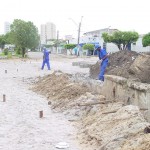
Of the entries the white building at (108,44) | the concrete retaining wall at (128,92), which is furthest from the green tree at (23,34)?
the concrete retaining wall at (128,92)

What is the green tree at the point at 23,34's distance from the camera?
4588 cm

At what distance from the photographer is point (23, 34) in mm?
45781

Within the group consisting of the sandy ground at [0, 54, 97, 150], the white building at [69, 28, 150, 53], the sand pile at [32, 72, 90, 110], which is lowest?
the sandy ground at [0, 54, 97, 150]

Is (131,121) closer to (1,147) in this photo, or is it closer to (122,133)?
(122,133)

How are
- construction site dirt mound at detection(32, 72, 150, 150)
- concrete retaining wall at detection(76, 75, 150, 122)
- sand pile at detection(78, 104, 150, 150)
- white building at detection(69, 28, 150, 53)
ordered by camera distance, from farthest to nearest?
white building at detection(69, 28, 150, 53)
concrete retaining wall at detection(76, 75, 150, 122)
construction site dirt mound at detection(32, 72, 150, 150)
sand pile at detection(78, 104, 150, 150)

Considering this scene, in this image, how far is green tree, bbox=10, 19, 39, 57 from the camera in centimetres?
4588

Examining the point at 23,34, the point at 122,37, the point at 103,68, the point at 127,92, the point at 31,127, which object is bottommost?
the point at 31,127

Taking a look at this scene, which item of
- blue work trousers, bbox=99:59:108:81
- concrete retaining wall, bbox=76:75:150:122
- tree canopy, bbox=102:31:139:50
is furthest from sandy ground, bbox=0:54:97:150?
tree canopy, bbox=102:31:139:50

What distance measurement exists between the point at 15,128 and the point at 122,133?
290 centimetres

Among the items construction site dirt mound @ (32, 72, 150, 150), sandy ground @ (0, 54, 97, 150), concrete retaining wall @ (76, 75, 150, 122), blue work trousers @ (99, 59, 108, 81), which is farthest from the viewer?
blue work trousers @ (99, 59, 108, 81)

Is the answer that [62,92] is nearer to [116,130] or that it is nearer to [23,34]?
[116,130]

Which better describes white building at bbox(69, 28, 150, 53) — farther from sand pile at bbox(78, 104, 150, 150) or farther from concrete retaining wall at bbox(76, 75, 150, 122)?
sand pile at bbox(78, 104, 150, 150)

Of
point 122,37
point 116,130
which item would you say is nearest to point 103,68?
point 116,130

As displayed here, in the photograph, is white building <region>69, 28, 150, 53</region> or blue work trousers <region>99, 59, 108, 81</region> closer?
blue work trousers <region>99, 59, 108, 81</region>
